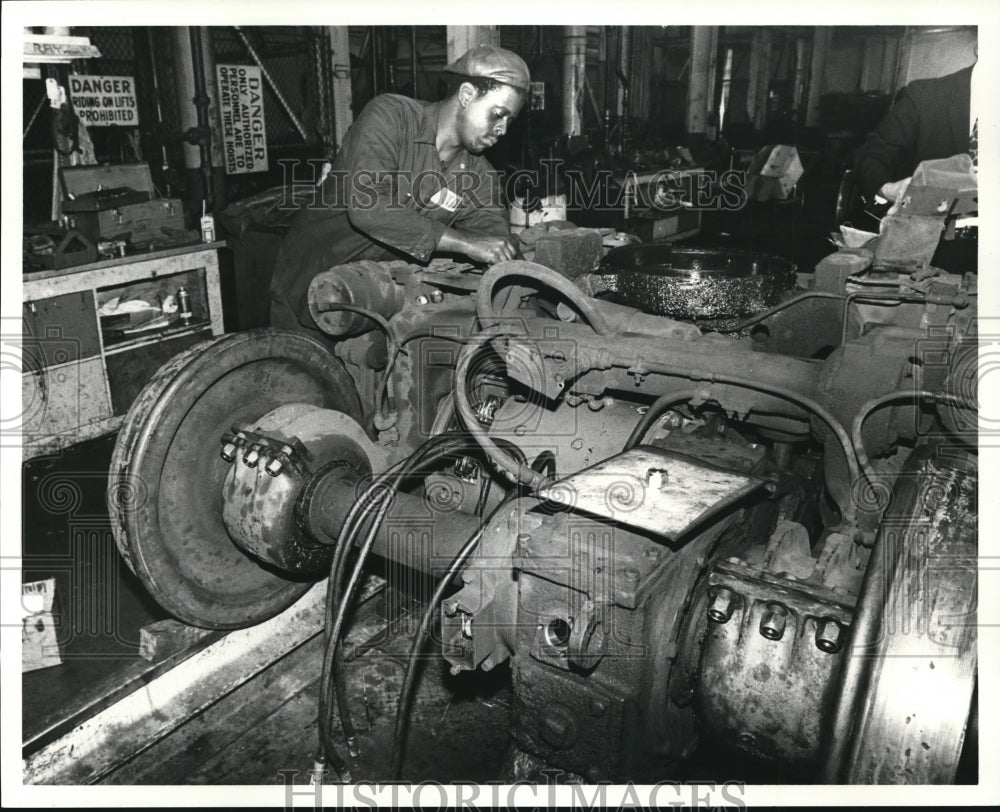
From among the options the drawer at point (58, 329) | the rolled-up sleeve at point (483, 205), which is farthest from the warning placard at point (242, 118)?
the rolled-up sleeve at point (483, 205)

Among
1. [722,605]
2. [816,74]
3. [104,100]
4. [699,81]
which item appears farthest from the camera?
[816,74]

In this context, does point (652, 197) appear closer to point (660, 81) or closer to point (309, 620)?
point (309, 620)

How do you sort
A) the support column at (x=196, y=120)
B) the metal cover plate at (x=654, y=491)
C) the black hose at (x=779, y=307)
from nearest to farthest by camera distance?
the metal cover plate at (x=654, y=491), the black hose at (x=779, y=307), the support column at (x=196, y=120)

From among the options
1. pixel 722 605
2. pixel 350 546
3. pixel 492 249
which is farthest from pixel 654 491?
pixel 492 249

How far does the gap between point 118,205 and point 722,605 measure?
370 cm

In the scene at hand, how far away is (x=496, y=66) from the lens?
7.82 ft

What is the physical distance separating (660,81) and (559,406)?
12.7 metres

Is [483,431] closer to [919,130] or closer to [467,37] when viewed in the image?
[467,37]

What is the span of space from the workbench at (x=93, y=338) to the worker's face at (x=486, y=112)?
220 centimetres

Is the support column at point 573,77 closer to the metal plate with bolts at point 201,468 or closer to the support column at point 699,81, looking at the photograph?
the support column at point 699,81

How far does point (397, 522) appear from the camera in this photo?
1.86m

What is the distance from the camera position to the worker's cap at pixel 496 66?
238 centimetres

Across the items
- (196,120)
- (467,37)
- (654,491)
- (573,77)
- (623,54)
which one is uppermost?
(623,54)
